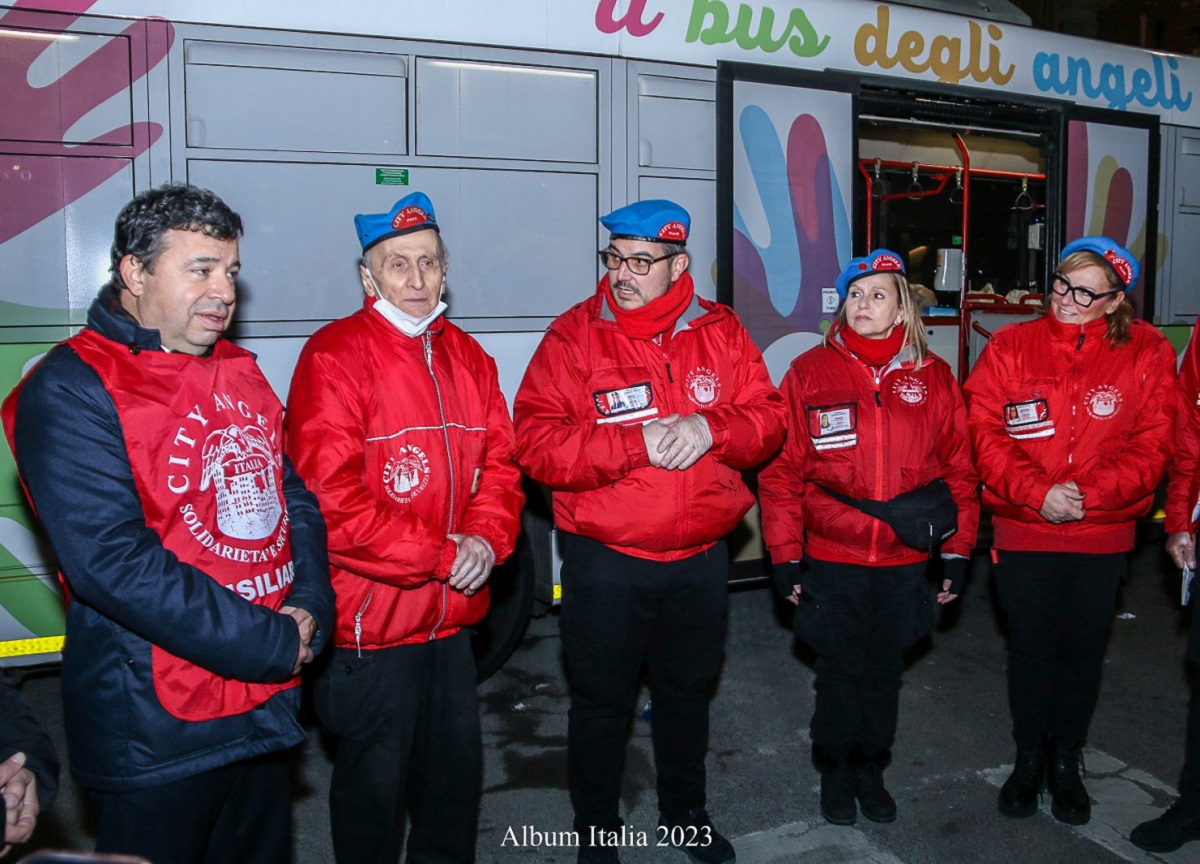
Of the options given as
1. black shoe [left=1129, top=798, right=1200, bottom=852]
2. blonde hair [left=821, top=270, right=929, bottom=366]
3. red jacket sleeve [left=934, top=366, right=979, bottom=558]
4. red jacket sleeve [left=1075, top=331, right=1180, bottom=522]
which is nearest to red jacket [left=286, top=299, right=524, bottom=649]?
blonde hair [left=821, top=270, right=929, bottom=366]

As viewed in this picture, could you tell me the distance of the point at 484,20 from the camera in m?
4.10

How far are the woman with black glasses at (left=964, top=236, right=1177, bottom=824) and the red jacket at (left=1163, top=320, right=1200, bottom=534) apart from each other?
5 centimetres

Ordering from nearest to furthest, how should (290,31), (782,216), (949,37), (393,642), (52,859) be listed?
(52,859) → (393,642) → (290,31) → (782,216) → (949,37)

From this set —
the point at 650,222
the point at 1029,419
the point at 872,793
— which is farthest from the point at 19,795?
the point at 1029,419

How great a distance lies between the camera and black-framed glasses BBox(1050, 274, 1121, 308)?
3393mm

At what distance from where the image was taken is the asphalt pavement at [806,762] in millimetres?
3379

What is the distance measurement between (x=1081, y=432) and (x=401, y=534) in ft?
7.64

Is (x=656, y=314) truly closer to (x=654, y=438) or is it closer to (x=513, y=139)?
(x=654, y=438)

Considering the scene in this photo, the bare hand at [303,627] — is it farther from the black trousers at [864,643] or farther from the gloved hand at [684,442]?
the black trousers at [864,643]

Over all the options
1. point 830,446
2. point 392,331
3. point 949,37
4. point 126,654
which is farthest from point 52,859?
point 949,37

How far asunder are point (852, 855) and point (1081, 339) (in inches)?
75.1

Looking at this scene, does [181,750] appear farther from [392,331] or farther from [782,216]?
[782,216]

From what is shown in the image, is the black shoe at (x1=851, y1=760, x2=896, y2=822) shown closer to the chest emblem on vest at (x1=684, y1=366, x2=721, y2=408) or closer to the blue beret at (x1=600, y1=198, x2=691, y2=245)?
the chest emblem on vest at (x1=684, y1=366, x2=721, y2=408)

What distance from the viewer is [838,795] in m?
3.52
